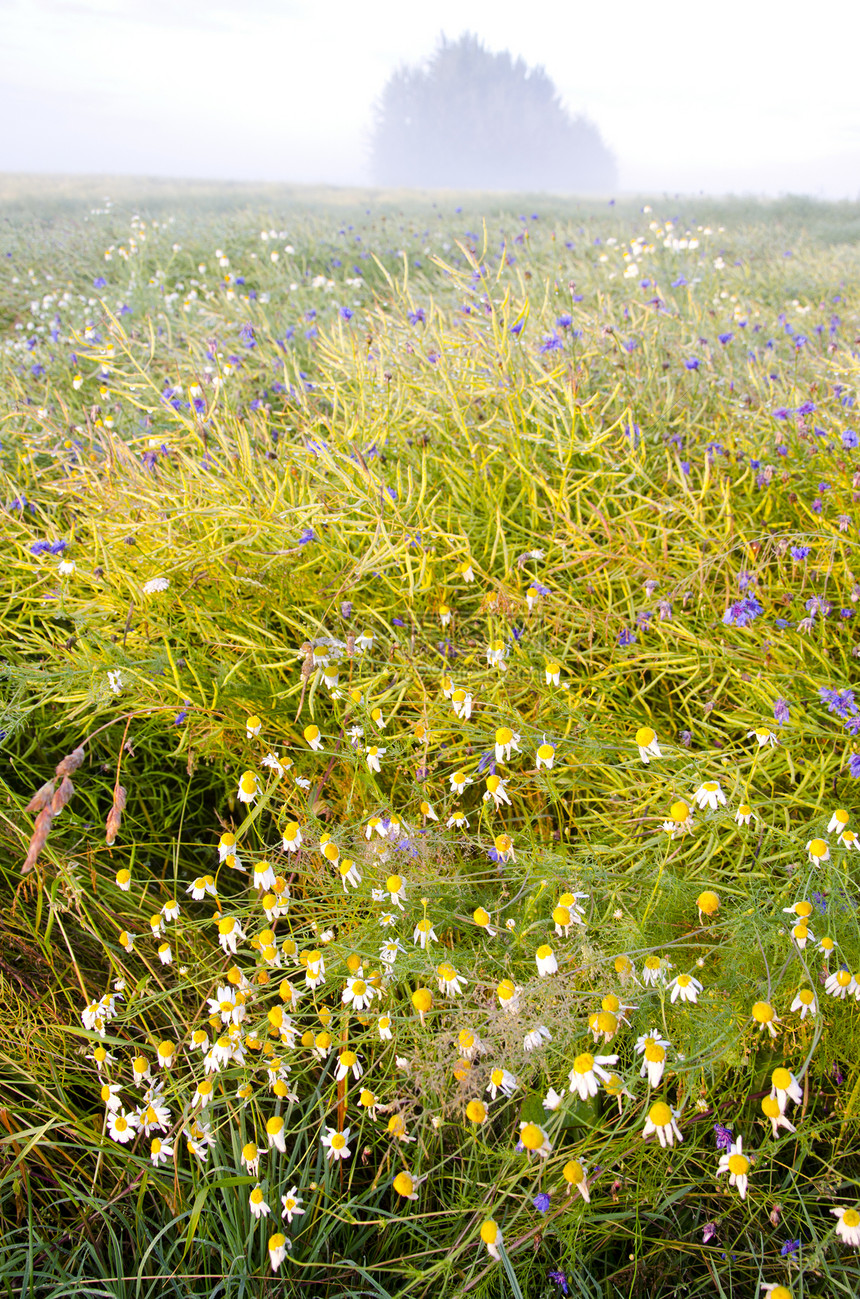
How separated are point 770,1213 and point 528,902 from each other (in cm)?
65

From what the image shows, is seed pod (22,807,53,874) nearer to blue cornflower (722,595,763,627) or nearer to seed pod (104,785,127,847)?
seed pod (104,785,127,847)

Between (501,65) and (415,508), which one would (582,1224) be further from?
(501,65)

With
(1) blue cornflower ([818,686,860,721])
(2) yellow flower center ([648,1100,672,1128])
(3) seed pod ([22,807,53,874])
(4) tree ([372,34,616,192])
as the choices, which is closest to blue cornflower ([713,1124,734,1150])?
(2) yellow flower center ([648,1100,672,1128])

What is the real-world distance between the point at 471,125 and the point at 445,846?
83.4m

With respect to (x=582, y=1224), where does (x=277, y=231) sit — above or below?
above

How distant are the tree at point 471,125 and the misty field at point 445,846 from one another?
7738 centimetres

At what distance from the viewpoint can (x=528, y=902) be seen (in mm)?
1537

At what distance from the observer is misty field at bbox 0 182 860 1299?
1305 millimetres

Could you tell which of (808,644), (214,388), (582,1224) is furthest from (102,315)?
(582,1224)

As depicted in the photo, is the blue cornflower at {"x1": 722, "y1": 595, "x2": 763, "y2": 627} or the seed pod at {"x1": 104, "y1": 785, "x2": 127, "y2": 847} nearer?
the seed pod at {"x1": 104, "y1": 785, "x2": 127, "y2": 847}

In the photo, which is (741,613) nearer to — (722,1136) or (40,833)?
(722,1136)

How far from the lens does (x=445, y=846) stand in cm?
→ 172

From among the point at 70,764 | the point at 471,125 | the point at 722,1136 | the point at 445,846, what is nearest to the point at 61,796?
the point at 70,764

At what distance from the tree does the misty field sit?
77378 mm
